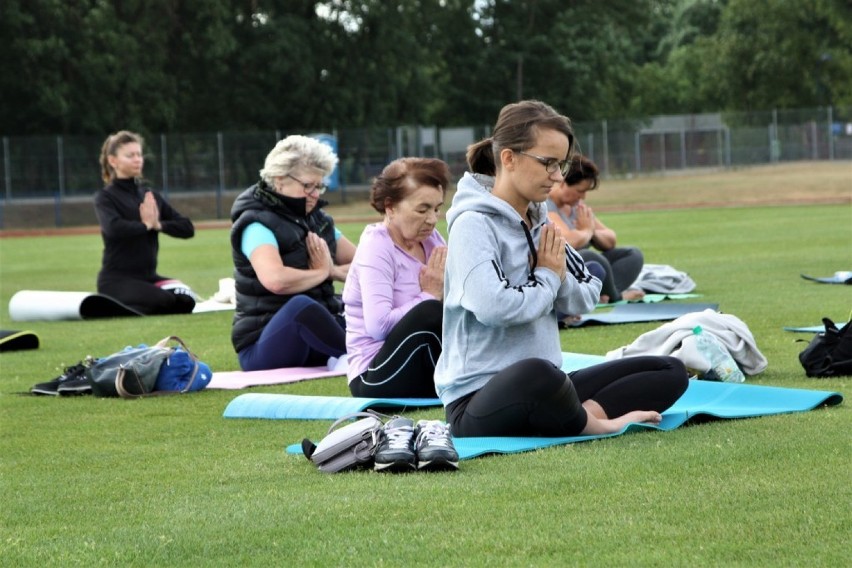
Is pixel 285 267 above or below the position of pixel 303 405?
above

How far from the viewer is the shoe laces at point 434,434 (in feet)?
17.5

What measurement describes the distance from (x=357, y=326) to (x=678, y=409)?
1.78m

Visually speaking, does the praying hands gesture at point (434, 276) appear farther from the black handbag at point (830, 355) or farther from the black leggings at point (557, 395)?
the black handbag at point (830, 355)

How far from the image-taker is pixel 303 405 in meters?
7.13

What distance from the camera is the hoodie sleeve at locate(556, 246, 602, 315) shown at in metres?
5.66

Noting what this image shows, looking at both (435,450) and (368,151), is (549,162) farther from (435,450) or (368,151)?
(368,151)

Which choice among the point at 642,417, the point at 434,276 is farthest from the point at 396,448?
the point at 434,276

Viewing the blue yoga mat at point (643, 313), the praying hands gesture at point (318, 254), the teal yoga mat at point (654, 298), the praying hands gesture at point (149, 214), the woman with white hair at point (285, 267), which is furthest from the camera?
the praying hands gesture at point (149, 214)

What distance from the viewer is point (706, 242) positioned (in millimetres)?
22297

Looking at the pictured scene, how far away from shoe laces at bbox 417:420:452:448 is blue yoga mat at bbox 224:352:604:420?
147 centimetres

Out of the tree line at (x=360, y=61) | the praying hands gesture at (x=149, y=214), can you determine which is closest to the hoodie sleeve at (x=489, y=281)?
the praying hands gesture at (x=149, y=214)

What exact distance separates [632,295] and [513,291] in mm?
7509

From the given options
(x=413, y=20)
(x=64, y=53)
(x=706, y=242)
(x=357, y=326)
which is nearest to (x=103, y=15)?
(x=64, y=53)

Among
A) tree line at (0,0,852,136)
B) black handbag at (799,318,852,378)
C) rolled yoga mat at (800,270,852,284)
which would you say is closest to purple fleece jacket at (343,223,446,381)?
black handbag at (799,318,852,378)
